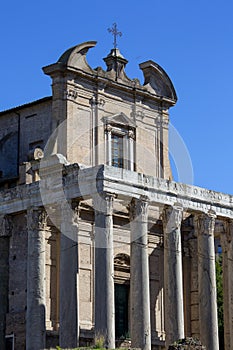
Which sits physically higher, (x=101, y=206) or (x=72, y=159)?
(x=72, y=159)

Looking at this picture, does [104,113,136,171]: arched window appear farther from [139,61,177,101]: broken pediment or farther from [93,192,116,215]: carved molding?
[93,192,116,215]: carved molding

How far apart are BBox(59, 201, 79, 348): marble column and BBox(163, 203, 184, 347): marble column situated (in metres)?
3.29

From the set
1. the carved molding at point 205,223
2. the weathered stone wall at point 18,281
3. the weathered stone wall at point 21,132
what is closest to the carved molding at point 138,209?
the carved molding at point 205,223

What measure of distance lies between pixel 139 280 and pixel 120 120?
8.29 metres

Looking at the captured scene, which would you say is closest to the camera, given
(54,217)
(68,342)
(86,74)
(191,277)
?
(68,342)

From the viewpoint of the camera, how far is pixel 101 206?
31.2m

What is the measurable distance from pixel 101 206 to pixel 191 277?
9.01 m

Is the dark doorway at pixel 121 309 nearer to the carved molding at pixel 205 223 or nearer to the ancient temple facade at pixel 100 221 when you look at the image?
the ancient temple facade at pixel 100 221

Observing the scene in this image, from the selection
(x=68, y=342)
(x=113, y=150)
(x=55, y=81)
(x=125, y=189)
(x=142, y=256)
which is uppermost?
(x=55, y=81)

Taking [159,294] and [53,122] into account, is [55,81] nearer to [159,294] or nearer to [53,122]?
[53,122]

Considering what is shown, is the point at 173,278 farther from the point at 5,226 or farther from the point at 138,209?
the point at 5,226

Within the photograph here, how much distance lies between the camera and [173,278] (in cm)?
3294

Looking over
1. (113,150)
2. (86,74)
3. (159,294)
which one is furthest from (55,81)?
(159,294)

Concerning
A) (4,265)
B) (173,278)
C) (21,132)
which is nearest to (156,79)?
(21,132)
